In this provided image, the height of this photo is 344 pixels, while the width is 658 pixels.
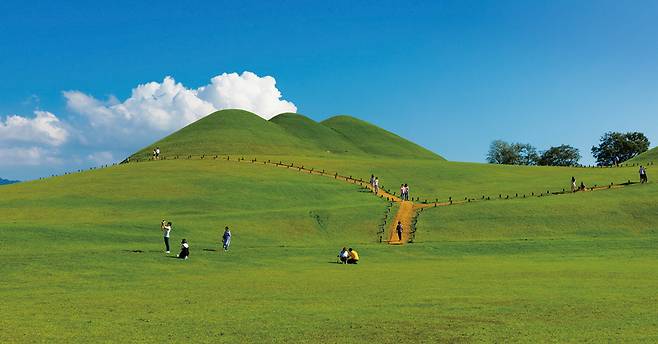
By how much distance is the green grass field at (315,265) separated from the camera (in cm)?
1817

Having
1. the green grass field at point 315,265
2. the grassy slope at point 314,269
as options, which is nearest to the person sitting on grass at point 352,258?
the grassy slope at point 314,269

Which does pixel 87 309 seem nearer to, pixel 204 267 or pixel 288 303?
pixel 288 303

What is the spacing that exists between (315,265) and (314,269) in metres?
2.79

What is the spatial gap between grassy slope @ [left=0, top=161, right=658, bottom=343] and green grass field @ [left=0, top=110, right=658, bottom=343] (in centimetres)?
13

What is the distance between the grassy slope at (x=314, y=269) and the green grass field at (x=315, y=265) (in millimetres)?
128

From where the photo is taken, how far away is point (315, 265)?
130 feet

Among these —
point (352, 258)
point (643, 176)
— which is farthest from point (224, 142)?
point (352, 258)

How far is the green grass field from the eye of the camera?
18.2 metres

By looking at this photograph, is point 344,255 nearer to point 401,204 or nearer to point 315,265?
point 315,265

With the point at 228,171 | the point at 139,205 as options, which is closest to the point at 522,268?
the point at 139,205

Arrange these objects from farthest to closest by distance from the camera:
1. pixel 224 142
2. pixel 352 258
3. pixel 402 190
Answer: pixel 224 142
pixel 402 190
pixel 352 258

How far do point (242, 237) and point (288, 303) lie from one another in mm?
32497

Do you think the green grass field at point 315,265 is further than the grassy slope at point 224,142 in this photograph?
No

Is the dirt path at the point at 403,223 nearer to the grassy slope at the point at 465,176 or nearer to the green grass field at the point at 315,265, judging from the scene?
the green grass field at the point at 315,265
